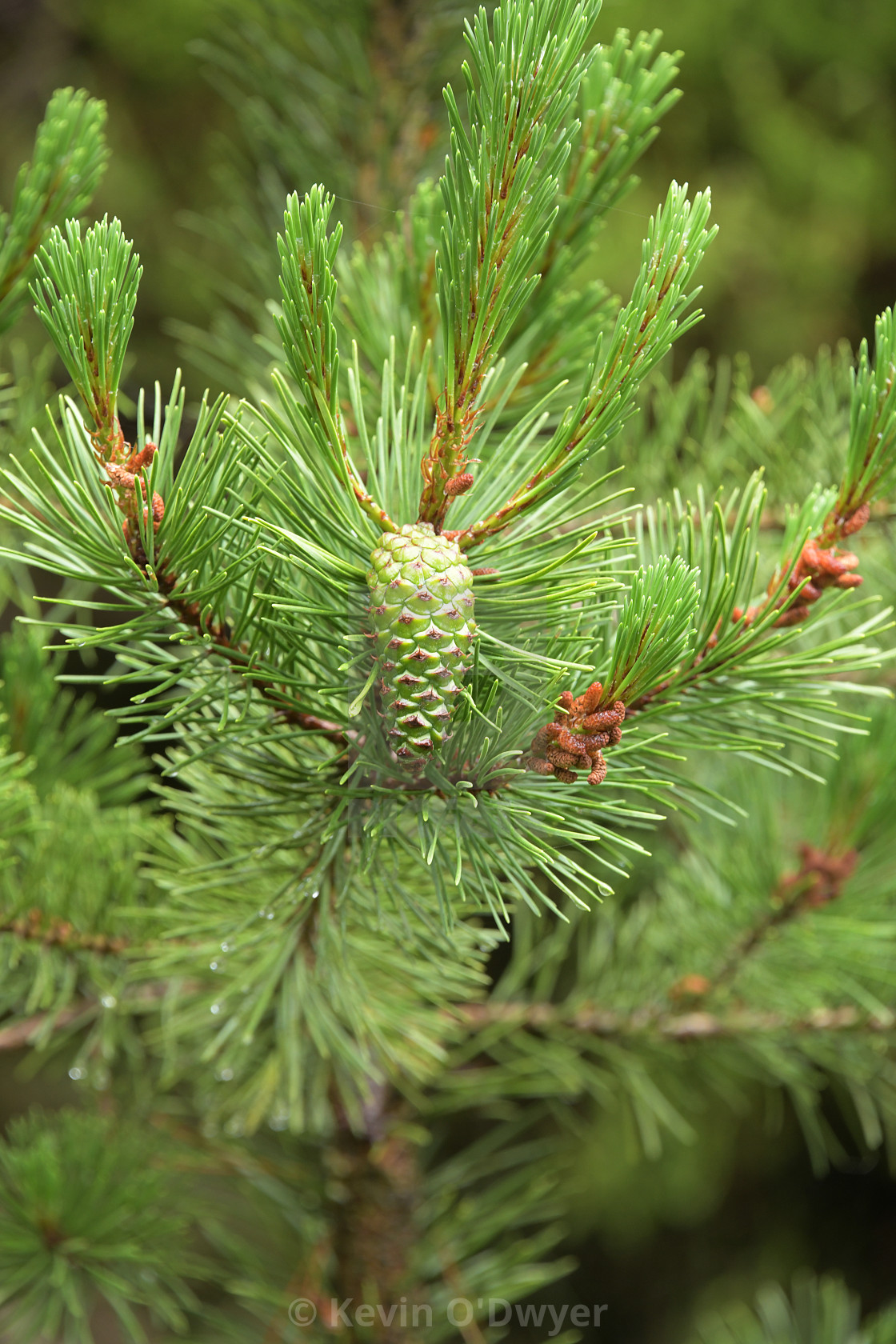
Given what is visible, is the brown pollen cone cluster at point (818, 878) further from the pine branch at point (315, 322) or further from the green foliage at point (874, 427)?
the pine branch at point (315, 322)

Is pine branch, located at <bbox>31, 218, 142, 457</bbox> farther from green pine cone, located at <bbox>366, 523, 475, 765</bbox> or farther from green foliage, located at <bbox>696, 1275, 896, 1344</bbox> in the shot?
green foliage, located at <bbox>696, 1275, 896, 1344</bbox>

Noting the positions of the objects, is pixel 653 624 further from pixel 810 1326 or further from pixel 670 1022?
pixel 810 1326

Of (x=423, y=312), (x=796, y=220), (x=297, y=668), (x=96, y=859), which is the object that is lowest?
(x=96, y=859)

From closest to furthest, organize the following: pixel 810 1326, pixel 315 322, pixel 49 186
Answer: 1. pixel 315 322
2. pixel 49 186
3. pixel 810 1326

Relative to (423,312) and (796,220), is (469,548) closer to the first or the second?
(423,312)

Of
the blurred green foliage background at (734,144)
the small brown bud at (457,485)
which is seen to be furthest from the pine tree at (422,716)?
the blurred green foliage background at (734,144)

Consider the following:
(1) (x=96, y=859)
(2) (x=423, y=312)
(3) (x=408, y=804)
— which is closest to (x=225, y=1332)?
(1) (x=96, y=859)

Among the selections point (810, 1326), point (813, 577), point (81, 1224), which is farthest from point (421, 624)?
point (810, 1326)

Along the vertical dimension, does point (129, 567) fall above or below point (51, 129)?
below
